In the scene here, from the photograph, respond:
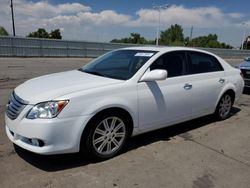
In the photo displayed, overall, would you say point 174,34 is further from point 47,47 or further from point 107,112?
point 107,112

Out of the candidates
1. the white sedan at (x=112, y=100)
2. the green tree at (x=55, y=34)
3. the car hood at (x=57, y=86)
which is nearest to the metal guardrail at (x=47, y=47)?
the white sedan at (x=112, y=100)

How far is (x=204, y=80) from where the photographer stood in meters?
5.06

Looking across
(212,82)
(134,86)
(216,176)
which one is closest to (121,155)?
(134,86)

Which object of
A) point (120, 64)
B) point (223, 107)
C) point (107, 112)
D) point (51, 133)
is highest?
point (120, 64)

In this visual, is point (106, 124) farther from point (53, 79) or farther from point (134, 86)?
point (53, 79)

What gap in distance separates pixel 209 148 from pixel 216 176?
0.91m

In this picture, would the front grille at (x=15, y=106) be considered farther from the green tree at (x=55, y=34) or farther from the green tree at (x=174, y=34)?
the green tree at (x=174, y=34)

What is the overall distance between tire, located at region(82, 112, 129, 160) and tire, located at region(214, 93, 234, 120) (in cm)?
255

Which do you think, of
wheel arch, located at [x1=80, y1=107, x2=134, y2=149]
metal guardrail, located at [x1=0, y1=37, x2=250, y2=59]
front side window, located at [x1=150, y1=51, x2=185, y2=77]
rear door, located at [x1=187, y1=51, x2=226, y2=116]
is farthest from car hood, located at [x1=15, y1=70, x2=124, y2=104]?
metal guardrail, located at [x1=0, y1=37, x2=250, y2=59]

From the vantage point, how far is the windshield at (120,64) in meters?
4.21

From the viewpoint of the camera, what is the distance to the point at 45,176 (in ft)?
10.8

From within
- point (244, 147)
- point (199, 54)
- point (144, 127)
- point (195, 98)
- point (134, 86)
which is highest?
point (199, 54)

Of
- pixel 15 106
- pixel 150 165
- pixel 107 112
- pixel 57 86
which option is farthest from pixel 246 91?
pixel 15 106

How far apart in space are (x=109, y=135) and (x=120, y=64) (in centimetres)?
131
